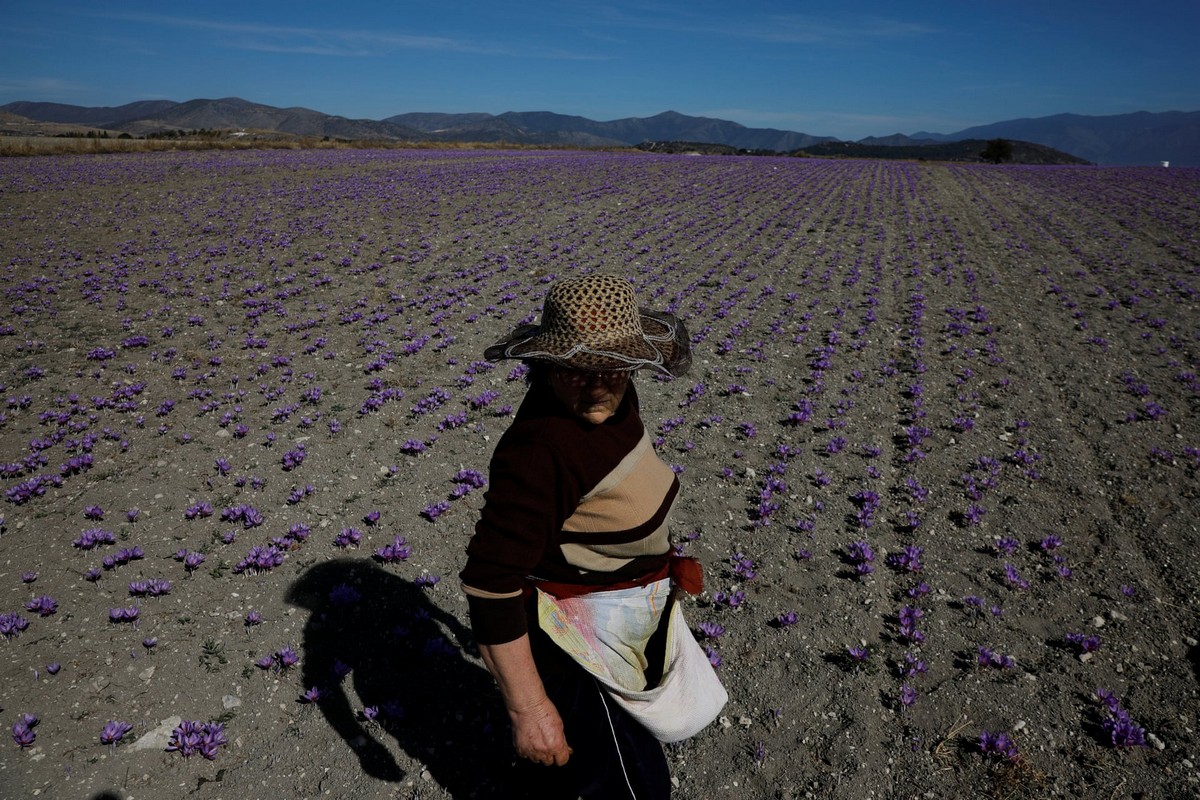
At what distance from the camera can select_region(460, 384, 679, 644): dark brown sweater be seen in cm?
240

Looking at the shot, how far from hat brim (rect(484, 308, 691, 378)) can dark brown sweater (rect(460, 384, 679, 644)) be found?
268 mm

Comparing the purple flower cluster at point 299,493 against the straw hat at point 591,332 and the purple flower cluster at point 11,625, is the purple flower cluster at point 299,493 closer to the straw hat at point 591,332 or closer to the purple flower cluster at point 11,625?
the purple flower cluster at point 11,625

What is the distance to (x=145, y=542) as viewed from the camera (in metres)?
6.56

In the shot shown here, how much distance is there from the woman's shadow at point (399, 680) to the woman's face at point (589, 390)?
336cm

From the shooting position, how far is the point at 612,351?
8.28 feet

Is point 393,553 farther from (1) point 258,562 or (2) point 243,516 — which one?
(2) point 243,516

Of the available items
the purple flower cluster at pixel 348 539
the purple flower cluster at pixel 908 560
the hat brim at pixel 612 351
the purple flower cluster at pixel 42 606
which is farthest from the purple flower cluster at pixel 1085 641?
the purple flower cluster at pixel 42 606

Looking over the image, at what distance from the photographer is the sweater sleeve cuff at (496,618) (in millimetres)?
2396

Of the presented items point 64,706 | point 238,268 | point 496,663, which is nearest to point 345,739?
point 64,706

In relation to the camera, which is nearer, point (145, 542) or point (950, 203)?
point (145, 542)

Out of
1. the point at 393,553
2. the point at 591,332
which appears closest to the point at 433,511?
the point at 393,553

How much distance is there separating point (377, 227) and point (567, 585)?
2544cm

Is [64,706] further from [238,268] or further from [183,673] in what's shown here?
[238,268]

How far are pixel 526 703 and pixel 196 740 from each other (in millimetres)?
3457
